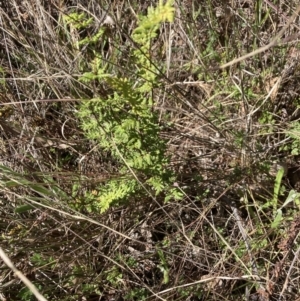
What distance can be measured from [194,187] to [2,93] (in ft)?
2.38

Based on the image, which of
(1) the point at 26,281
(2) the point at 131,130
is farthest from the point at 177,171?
(1) the point at 26,281

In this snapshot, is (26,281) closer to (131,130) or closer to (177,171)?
(131,130)

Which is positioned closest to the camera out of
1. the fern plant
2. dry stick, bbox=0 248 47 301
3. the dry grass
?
dry stick, bbox=0 248 47 301

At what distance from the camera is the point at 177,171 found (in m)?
1.60

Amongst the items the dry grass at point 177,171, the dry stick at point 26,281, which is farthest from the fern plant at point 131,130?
the dry stick at point 26,281

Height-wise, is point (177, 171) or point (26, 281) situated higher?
point (26, 281)

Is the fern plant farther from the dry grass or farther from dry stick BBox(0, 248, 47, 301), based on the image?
dry stick BBox(0, 248, 47, 301)

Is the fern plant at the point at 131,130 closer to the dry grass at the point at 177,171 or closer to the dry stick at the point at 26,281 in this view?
the dry grass at the point at 177,171

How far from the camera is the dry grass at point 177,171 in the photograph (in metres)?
1.48

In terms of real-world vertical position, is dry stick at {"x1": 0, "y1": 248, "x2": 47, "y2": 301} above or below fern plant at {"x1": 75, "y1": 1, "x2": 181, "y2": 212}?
above

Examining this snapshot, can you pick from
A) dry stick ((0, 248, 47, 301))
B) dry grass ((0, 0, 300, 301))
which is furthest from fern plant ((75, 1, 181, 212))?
dry stick ((0, 248, 47, 301))

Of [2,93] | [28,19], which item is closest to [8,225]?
[2,93]

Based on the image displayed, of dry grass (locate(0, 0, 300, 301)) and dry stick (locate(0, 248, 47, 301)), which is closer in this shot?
dry stick (locate(0, 248, 47, 301))

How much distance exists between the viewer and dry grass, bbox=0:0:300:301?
1484mm
